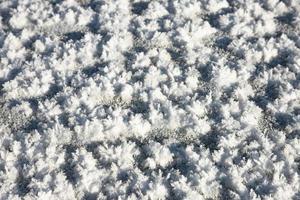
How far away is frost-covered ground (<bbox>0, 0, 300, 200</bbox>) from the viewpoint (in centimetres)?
545

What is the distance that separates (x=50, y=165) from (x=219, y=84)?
2707mm

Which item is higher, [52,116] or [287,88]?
[287,88]

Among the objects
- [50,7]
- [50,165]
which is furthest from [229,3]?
[50,165]

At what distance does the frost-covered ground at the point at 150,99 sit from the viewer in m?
5.45

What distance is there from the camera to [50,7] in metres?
8.40

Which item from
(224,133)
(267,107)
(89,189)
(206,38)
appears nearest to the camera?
(89,189)

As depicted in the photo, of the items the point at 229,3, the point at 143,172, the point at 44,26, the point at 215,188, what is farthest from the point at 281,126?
the point at 44,26

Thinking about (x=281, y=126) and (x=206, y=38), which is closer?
(x=281, y=126)

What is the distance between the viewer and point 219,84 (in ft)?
22.5

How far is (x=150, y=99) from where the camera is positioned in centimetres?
656

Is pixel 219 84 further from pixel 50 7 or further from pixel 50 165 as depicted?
pixel 50 7

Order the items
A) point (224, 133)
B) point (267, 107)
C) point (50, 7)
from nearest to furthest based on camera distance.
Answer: point (224, 133) < point (267, 107) < point (50, 7)

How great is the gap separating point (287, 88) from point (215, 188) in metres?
2.15

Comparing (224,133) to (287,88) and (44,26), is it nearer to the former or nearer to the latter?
(287,88)
